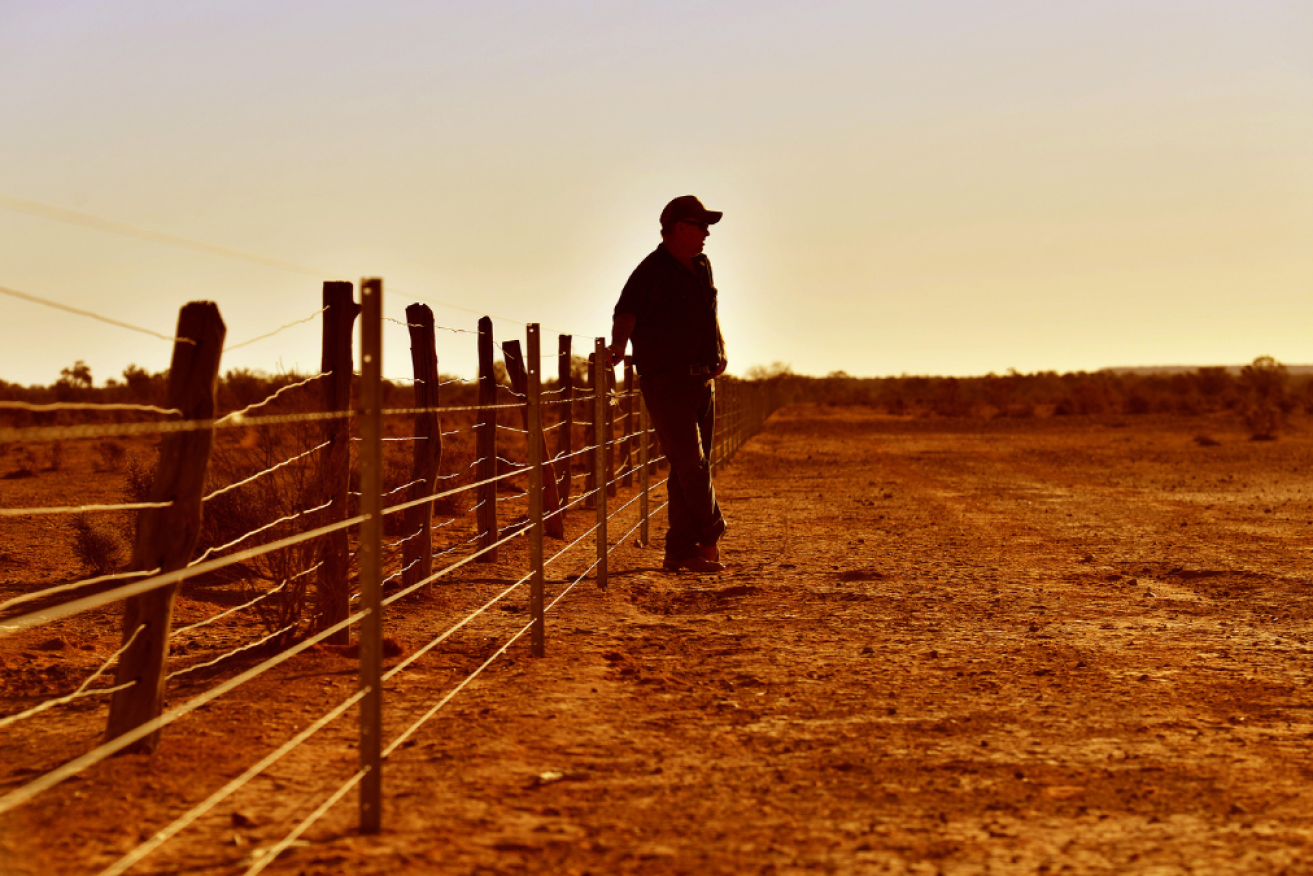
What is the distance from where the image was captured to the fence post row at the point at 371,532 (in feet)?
10.6

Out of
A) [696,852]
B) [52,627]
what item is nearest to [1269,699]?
[696,852]

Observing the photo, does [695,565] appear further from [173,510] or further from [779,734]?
[173,510]

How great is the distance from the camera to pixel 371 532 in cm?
327

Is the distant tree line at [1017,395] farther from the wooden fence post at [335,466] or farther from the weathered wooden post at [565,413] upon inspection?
the wooden fence post at [335,466]

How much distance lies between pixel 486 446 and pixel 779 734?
5329mm

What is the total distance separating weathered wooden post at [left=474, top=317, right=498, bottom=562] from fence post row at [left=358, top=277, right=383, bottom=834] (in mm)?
5593

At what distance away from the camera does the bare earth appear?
3.23 m

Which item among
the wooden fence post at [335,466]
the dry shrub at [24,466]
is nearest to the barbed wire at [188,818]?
the wooden fence post at [335,466]

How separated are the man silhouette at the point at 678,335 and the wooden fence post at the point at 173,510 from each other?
A: 400cm

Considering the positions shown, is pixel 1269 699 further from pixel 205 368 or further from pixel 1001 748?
pixel 205 368

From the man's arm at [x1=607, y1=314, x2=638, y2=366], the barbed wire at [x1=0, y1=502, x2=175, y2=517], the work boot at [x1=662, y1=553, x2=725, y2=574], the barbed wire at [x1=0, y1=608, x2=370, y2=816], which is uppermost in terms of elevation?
the man's arm at [x1=607, y1=314, x2=638, y2=366]

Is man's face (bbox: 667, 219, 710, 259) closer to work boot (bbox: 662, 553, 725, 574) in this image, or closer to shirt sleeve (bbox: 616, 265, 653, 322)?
shirt sleeve (bbox: 616, 265, 653, 322)

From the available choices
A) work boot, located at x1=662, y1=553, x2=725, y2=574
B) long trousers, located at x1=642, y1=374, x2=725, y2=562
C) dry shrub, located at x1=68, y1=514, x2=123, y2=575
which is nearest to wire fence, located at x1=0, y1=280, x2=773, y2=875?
dry shrub, located at x1=68, y1=514, x2=123, y2=575

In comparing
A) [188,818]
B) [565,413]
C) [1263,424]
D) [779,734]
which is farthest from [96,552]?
[1263,424]
